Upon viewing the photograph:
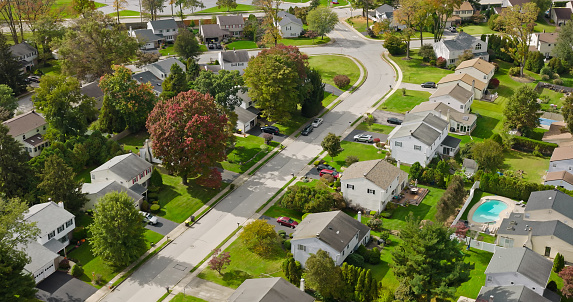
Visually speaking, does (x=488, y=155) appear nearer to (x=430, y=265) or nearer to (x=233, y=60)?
(x=430, y=265)

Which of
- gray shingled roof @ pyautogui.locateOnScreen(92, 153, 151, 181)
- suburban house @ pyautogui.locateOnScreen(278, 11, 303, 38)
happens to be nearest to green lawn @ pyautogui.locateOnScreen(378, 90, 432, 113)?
suburban house @ pyautogui.locateOnScreen(278, 11, 303, 38)

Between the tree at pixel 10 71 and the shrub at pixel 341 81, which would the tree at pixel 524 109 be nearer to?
the shrub at pixel 341 81

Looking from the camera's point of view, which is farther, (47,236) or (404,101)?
(404,101)

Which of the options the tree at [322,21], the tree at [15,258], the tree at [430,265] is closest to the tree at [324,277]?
the tree at [430,265]

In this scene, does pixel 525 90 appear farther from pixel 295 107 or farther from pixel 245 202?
pixel 245 202

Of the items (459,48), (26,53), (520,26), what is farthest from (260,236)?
(26,53)

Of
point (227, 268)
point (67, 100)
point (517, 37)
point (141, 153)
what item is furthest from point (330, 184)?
point (517, 37)
